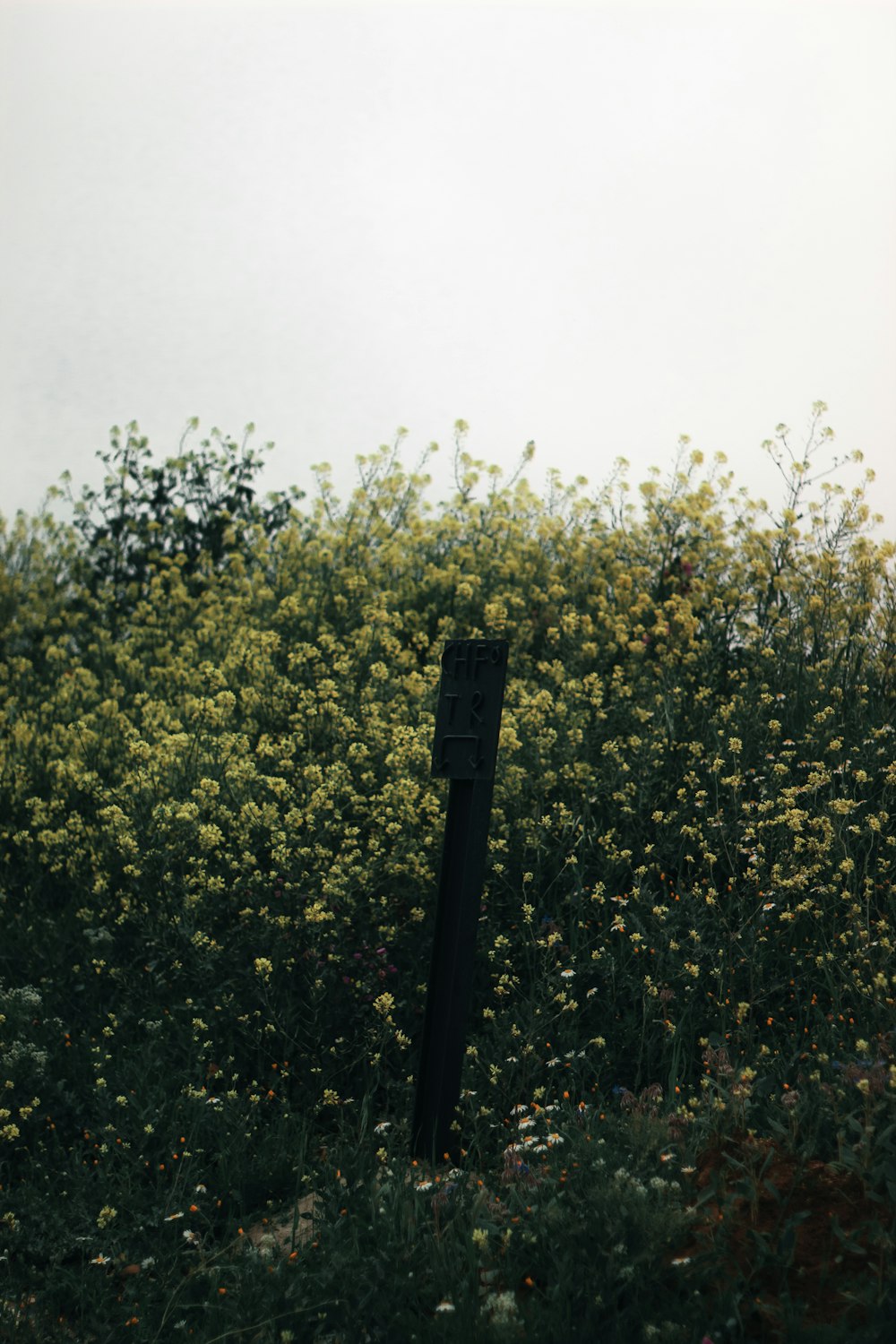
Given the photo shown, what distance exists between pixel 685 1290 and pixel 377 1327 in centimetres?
80

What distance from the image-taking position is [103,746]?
7.70 meters

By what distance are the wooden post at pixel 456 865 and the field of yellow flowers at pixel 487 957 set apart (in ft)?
0.79

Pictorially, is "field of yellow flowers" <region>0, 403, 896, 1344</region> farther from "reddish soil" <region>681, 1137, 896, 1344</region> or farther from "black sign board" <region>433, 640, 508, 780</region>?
"black sign board" <region>433, 640, 508, 780</region>

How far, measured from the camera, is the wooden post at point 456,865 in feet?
13.8

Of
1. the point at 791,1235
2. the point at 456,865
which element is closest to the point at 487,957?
the point at 456,865

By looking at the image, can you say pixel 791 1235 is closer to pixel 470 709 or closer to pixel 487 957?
pixel 470 709

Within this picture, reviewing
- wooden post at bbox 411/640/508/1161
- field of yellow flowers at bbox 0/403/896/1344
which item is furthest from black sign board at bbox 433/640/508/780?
field of yellow flowers at bbox 0/403/896/1344

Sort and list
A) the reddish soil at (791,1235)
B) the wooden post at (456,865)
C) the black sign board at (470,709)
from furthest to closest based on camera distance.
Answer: the black sign board at (470,709)
the wooden post at (456,865)
the reddish soil at (791,1235)

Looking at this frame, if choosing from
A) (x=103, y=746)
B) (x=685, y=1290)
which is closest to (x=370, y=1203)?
(x=685, y=1290)

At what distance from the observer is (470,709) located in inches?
176

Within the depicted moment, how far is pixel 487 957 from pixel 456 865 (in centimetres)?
132

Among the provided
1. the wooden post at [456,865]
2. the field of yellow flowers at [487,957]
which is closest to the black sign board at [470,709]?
the wooden post at [456,865]

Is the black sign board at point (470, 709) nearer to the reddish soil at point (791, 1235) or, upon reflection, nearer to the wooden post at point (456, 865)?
the wooden post at point (456, 865)

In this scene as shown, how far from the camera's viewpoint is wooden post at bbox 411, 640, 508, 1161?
13.8ft
